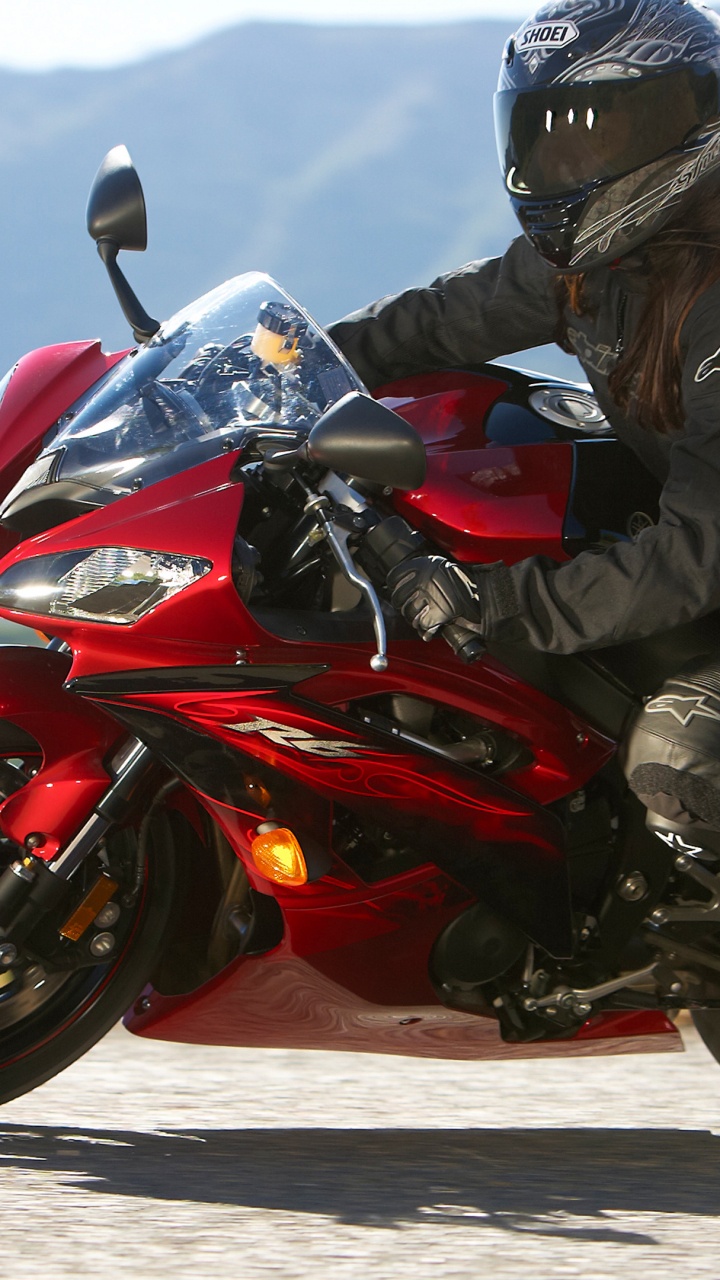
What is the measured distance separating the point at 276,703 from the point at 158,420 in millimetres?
513

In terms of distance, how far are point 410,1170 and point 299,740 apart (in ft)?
2.74

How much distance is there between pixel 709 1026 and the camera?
10.8 ft

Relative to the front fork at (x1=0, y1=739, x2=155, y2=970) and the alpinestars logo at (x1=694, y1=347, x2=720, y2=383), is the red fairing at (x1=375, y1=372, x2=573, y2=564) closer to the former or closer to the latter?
the alpinestars logo at (x1=694, y1=347, x2=720, y2=383)

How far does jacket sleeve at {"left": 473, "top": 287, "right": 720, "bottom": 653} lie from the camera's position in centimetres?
250

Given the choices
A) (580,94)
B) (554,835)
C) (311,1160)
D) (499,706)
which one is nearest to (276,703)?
(499,706)

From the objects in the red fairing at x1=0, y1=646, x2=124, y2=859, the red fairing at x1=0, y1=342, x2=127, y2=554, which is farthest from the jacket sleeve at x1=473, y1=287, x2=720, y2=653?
the red fairing at x1=0, y1=342, x2=127, y2=554

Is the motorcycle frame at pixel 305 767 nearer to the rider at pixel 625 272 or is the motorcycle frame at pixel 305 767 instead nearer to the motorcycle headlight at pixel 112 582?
the motorcycle headlight at pixel 112 582

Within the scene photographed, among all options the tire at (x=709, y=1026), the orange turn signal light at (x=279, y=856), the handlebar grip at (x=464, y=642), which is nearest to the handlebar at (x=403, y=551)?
the handlebar grip at (x=464, y=642)

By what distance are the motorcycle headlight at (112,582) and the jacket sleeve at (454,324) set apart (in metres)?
0.80

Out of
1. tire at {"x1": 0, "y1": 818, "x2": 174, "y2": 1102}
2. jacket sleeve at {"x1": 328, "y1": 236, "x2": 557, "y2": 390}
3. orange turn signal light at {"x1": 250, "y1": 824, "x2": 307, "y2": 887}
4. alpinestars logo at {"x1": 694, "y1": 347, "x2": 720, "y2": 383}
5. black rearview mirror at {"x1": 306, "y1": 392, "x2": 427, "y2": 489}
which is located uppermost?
jacket sleeve at {"x1": 328, "y1": 236, "x2": 557, "y2": 390}

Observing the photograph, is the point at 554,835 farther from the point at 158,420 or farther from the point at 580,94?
the point at 580,94

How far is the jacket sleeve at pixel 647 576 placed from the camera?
2.50 metres

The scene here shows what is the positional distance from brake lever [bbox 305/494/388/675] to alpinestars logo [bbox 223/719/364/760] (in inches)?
6.6

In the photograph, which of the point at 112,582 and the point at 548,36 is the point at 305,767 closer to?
the point at 112,582
